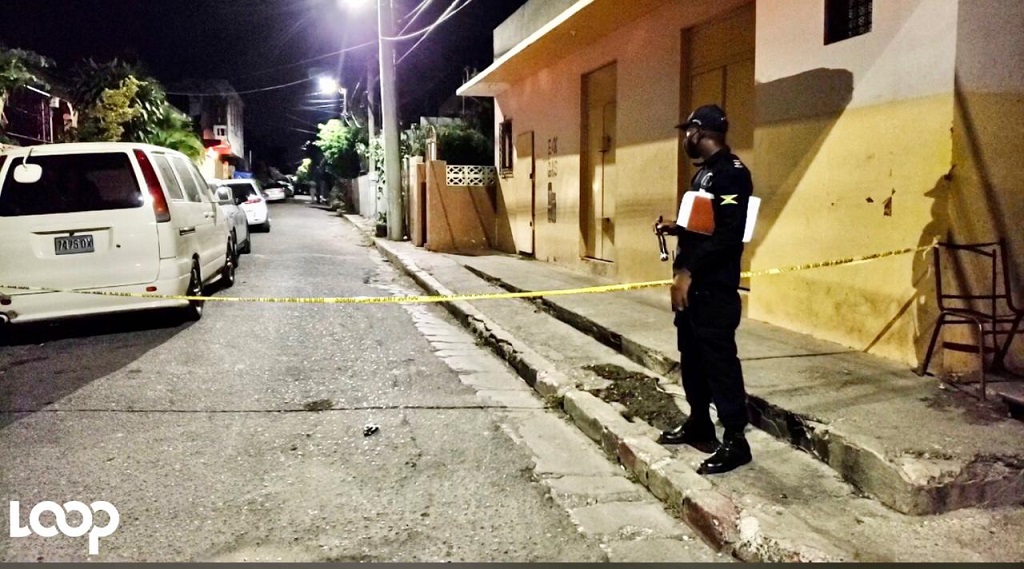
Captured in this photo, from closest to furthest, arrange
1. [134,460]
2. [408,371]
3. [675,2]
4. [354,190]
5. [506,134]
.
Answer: [134,460], [408,371], [675,2], [506,134], [354,190]

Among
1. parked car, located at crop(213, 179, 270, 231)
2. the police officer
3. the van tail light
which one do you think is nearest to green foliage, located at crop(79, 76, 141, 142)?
parked car, located at crop(213, 179, 270, 231)

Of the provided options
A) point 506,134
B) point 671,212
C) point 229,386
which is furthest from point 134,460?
point 506,134

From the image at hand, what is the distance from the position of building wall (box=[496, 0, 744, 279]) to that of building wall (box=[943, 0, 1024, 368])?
3.10 metres

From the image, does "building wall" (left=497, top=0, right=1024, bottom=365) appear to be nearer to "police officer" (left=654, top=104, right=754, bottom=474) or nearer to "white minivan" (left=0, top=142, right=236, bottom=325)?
"police officer" (left=654, top=104, right=754, bottom=474)

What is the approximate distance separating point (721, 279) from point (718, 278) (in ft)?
0.05

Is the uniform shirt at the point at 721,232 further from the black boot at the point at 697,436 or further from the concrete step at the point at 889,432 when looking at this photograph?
the concrete step at the point at 889,432

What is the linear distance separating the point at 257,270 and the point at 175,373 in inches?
247

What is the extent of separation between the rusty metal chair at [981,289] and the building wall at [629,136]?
378 cm

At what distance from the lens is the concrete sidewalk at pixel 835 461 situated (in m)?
3.22

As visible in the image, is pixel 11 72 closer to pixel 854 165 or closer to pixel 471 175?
pixel 471 175

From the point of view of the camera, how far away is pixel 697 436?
14.0 ft


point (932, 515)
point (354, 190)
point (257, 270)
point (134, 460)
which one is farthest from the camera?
point (354, 190)

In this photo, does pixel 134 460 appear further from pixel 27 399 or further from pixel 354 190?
pixel 354 190

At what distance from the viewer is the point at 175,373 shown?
6.07 metres
